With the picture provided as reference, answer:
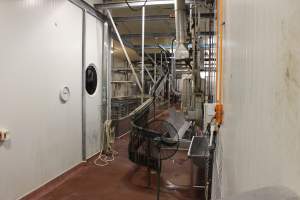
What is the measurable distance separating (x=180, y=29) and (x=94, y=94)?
1.90 m

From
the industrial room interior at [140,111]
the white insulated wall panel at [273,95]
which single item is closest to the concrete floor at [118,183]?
the industrial room interior at [140,111]

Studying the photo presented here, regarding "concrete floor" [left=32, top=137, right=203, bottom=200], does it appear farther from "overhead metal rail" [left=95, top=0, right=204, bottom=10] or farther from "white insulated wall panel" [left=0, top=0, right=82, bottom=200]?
"overhead metal rail" [left=95, top=0, right=204, bottom=10]

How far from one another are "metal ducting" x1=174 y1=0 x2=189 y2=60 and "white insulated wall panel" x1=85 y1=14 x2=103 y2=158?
1517mm

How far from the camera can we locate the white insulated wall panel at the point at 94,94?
161 inches

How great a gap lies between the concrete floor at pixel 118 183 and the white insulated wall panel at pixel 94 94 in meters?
0.45

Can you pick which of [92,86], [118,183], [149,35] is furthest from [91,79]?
[149,35]

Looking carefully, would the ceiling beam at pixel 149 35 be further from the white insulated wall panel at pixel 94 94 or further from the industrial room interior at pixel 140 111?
the white insulated wall panel at pixel 94 94

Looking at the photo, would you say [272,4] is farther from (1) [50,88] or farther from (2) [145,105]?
(2) [145,105]

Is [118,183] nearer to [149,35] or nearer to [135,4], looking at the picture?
[135,4]

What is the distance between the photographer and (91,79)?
433cm

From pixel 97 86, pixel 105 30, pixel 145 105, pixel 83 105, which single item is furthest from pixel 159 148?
pixel 105 30

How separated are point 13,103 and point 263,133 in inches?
99.9

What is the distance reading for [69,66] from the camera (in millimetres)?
3508

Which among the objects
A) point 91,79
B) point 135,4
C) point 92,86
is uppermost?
point 135,4
